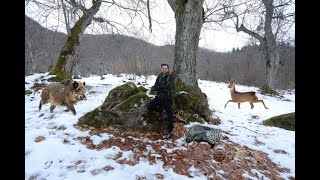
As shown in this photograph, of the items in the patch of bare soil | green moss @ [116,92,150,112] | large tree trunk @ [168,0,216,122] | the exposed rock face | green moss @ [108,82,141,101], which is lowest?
the patch of bare soil

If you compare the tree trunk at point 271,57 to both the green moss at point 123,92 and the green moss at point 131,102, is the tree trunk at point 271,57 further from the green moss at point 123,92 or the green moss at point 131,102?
the green moss at point 131,102

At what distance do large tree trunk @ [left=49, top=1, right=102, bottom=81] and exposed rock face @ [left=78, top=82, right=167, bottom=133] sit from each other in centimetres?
752

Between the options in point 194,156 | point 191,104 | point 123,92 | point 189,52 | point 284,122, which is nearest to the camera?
point 194,156

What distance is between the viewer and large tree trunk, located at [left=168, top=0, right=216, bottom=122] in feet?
22.3

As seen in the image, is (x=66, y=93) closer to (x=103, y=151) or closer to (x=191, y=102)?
(x=103, y=151)

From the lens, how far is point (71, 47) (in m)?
13.3

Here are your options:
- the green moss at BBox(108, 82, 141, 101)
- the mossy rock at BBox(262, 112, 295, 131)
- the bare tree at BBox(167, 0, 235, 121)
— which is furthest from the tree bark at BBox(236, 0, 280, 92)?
the green moss at BBox(108, 82, 141, 101)

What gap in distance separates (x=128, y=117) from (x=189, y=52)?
2.86 meters

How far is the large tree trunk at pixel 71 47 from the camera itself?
1299 cm

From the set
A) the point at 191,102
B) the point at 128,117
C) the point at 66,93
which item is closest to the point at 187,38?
the point at 191,102

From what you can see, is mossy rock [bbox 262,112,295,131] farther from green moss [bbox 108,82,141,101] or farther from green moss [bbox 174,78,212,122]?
green moss [bbox 108,82,141,101]
